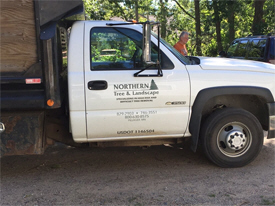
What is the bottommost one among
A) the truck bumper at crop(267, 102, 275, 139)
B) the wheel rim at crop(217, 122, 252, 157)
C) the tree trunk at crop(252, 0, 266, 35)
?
the wheel rim at crop(217, 122, 252, 157)

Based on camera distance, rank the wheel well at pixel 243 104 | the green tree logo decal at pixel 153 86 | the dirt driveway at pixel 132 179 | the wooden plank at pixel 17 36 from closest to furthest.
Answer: the wooden plank at pixel 17 36 → the dirt driveway at pixel 132 179 → the green tree logo decal at pixel 153 86 → the wheel well at pixel 243 104

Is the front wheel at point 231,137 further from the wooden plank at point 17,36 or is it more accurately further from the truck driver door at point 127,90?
the wooden plank at point 17,36

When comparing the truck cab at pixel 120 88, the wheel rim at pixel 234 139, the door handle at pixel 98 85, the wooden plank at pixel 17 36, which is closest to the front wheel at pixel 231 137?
the wheel rim at pixel 234 139

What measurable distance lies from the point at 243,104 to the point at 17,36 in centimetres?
325

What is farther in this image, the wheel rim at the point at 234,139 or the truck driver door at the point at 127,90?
the wheel rim at the point at 234,139

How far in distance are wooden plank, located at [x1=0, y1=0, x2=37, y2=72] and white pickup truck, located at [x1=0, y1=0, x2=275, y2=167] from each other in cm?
1

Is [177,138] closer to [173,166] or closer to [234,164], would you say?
[173,166]

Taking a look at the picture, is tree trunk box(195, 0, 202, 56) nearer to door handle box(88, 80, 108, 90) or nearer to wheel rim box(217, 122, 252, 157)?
wheel rim box(217, 122, 252, 157)

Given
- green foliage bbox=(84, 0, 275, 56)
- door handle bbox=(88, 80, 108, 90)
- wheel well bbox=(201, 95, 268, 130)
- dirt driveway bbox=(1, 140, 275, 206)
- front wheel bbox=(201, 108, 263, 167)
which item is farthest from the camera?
green foliage bbox=(84, 0, 275, 56)

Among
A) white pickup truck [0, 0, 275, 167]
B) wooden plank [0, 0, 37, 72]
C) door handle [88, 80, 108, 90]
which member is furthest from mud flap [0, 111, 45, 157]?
door handle [88, 80, 108, 90]

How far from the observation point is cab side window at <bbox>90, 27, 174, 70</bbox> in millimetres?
3930

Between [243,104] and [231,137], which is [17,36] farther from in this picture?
[243,104]

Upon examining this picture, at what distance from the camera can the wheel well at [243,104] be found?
14.2ft

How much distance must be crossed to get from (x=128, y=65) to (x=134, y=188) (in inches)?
62.8
